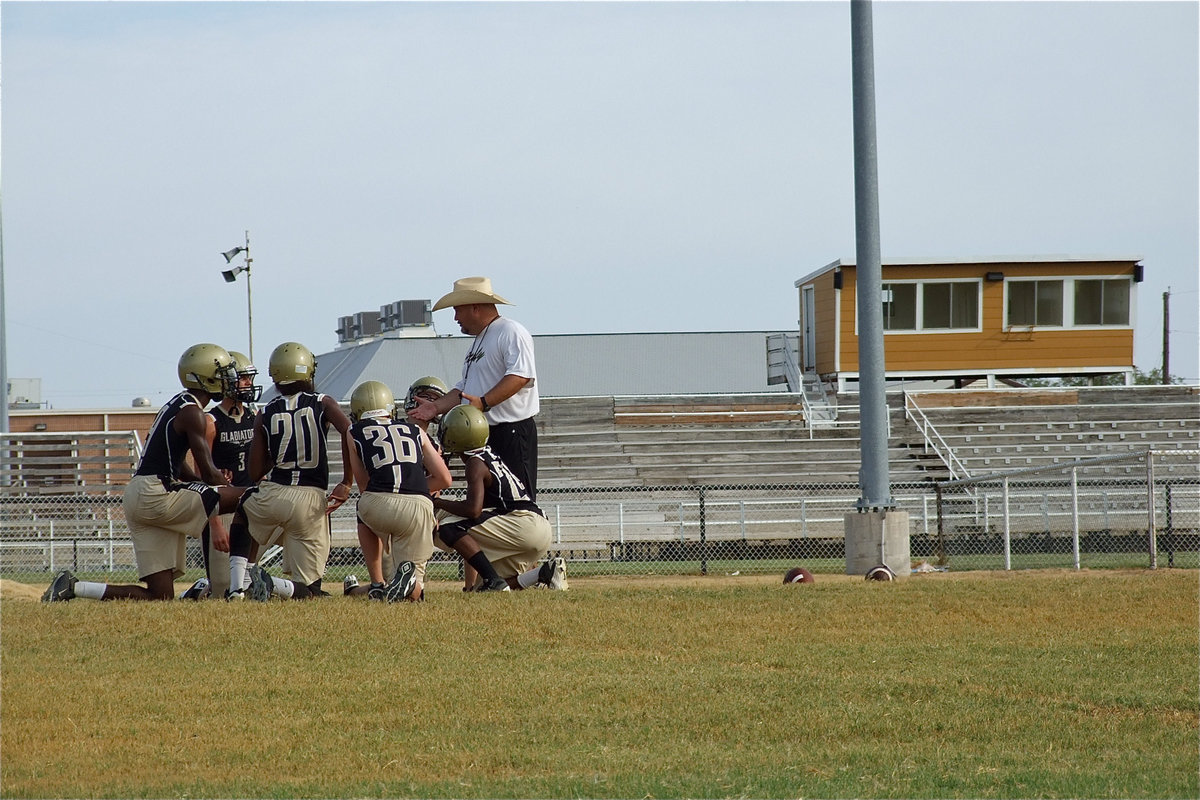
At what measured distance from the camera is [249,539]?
9.42 meters

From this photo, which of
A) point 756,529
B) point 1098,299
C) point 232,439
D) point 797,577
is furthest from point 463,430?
point 1098,299

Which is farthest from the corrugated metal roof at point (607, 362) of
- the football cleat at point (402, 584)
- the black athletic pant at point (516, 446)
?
the football cleat at point (402, 584)

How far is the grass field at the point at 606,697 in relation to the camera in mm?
5176

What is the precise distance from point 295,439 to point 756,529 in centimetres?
1593

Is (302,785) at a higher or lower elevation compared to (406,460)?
lower

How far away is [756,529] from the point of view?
24.3 metres

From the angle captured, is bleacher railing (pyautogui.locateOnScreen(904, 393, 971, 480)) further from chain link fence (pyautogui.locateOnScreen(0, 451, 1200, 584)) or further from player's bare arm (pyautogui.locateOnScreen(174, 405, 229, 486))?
player's bare arm (pyautogui.locateOnScreen(174, 405, 229, 486))

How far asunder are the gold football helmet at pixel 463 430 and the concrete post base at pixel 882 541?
4629mm

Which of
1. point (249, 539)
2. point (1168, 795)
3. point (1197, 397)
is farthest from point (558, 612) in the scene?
point (1197, 397)

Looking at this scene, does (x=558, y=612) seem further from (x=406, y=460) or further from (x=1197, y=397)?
(x=1197, y=397)

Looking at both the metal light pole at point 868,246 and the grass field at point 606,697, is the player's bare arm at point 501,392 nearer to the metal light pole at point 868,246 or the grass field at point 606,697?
the grass field at point 606,697

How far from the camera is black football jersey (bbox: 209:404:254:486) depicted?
1016 cm

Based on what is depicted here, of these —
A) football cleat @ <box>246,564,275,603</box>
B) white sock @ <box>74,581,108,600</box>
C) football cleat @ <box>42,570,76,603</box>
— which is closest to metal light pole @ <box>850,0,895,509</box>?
football cleat @ <box>246,564,275,603</box>

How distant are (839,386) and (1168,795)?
2790 centimetres
